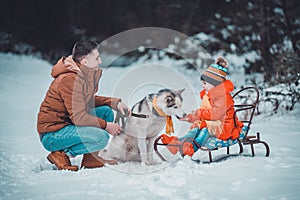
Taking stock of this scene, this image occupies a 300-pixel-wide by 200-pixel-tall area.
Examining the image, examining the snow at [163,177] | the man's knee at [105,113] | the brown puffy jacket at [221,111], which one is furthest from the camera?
the man's knee at [105,113]

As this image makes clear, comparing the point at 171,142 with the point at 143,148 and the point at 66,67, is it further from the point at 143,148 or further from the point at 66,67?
the point at 66,67

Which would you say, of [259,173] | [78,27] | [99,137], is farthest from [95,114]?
[78,27]

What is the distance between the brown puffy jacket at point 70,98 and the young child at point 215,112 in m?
0.78

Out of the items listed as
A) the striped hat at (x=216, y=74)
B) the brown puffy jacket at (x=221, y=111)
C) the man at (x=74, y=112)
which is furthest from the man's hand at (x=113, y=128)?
the striped hat at (x=216, y=74)

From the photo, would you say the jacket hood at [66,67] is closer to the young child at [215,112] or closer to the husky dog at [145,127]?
the husky dog at [145,127]

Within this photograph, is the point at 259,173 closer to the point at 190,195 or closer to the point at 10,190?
the point at 190,195

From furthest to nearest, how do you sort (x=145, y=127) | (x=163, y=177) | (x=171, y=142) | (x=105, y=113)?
(x=105, y=113) < (x=171, y=142) < (x=145, y=127) < (x=163, y=177)

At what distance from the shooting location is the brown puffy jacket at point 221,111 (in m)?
3.14

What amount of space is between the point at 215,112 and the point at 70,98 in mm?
1171

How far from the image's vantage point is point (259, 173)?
296cm

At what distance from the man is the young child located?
612mm

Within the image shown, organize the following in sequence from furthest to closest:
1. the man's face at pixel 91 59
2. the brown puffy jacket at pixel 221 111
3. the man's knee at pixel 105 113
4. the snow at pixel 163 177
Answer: the man's knee at pixel 105 113, the man's face at pixel 91 59, the brown puffy jacket at pixel 221 111, the snow at pixel 163 177

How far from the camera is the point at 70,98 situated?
3146mm

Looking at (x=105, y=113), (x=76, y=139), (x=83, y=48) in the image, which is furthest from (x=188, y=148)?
(x=83, y=48)
